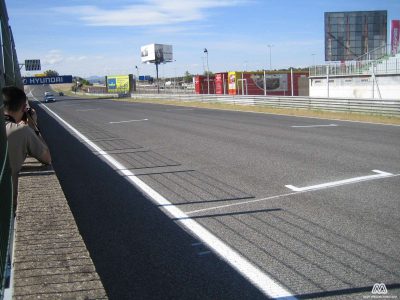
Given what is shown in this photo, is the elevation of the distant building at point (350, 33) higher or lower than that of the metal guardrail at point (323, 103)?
higher

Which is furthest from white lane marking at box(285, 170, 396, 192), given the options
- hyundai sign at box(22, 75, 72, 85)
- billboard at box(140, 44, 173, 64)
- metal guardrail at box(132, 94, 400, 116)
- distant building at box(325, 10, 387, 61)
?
billboard at box(140, 44, 173, 64)

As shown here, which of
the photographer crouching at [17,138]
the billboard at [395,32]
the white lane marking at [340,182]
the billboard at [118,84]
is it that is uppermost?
the billboard at [395,32]

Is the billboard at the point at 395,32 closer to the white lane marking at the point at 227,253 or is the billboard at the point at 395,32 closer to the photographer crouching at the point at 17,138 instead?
the white lane marking at the point at 227,253

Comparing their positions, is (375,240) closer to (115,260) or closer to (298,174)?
(115,260)

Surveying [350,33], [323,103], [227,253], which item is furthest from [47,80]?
[227,253]

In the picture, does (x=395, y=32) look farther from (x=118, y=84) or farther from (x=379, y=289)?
(x=118, y=84)

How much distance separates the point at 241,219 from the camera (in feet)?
19.1

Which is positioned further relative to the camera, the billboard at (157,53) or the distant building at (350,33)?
the billboard at (157,53)

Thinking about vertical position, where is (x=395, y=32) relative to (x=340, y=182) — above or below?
above

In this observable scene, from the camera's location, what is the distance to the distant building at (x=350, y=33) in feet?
183

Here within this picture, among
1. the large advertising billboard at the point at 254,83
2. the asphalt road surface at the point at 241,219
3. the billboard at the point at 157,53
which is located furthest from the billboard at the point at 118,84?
the asphalt road surface at the point at 241,219

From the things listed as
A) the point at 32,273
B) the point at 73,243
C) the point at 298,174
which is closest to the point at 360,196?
the point at 298,174

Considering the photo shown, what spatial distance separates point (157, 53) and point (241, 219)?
93.2 metres

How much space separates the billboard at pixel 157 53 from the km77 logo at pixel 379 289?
9252 cm
